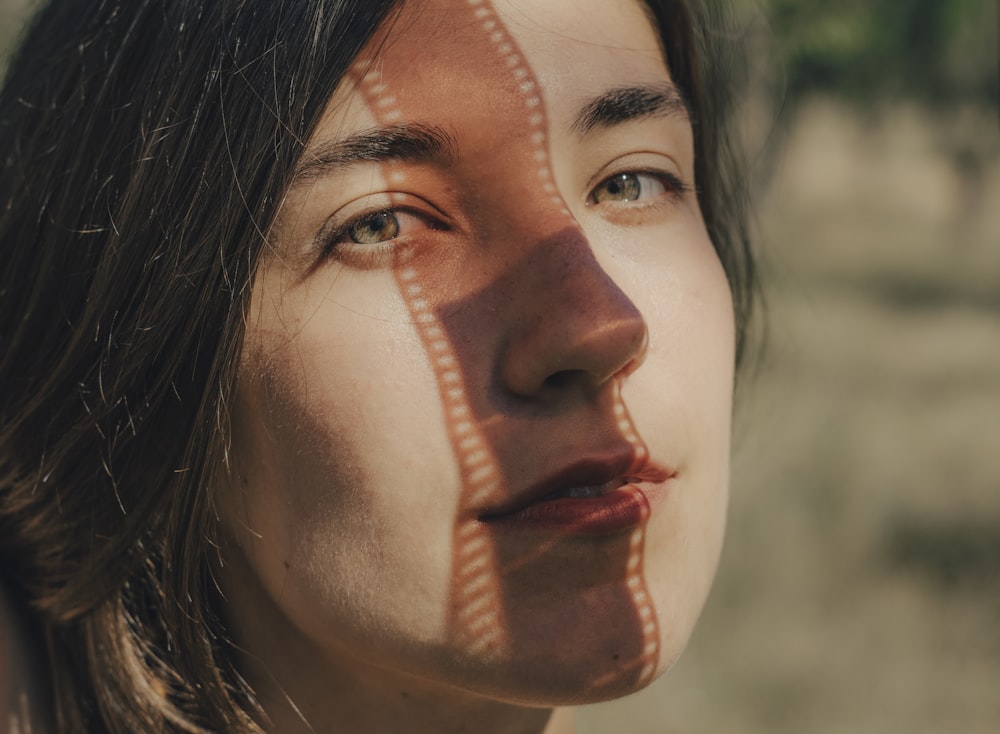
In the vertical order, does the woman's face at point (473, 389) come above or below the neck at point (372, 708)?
above

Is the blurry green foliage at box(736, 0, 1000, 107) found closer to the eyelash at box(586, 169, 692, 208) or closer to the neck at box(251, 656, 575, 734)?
the eyelash at box(586, 169, 692, 208)

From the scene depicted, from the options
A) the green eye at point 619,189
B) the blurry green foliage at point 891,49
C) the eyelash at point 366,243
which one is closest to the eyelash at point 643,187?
the green eye at point 619,189

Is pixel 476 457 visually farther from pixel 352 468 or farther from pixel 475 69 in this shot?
pixel 475 69

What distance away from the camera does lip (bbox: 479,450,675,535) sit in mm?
1411

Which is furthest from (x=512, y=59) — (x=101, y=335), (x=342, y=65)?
(x=101, y=335)

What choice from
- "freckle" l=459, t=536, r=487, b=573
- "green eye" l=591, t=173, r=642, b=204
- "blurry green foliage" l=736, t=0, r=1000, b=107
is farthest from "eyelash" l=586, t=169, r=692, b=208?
"blurry green foliage" l=736, t=0, r=1000, b=107

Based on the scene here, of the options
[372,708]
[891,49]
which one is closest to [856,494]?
[372,708]

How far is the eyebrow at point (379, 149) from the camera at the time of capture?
145 cm

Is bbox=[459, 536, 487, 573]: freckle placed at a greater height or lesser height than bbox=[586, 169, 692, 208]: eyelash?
lesser

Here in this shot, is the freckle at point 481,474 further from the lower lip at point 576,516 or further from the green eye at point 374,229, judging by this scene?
the green eye at point 374,229

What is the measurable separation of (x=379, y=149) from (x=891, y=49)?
16054 mm

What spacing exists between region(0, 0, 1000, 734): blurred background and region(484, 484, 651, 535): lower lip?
1207 mm

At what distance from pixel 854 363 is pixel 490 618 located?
340 inches

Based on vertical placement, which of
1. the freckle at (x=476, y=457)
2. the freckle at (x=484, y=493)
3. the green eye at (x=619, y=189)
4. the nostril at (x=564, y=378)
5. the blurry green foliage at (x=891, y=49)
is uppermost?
the blurry green foliage at (x=891, y=49)
